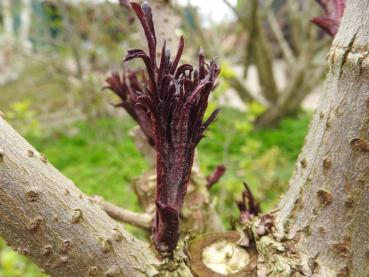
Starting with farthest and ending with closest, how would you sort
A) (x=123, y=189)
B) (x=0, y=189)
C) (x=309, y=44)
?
(x=309, y=44), (x=123, y=189), (x=0, y=189)

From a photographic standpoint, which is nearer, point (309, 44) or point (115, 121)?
point (309, 44)

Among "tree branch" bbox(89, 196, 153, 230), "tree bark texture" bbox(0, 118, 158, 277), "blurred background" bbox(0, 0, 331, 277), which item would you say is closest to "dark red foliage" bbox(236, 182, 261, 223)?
"tree branch" bbox(89, 196, 153, 230)

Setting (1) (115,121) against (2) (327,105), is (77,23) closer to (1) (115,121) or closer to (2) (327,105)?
(1) (115,121)

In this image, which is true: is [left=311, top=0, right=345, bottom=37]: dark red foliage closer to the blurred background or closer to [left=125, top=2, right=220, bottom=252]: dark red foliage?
[left=125, top=2, right=220, bottom=252]: dark red foliage

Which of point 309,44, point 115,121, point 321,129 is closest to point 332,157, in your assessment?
point 321,129

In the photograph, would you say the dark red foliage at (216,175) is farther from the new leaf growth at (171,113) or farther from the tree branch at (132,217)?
the new leaf growth at (171,113)

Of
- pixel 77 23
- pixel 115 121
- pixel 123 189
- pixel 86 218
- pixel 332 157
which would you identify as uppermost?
pixel 77 23

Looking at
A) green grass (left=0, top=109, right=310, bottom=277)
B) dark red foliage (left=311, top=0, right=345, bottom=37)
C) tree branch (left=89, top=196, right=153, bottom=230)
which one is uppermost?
dark red foliage (left=311, top=0, right=345, bottom=37)

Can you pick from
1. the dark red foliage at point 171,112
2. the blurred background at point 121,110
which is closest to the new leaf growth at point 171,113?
the dark red foliage at point 171,112
